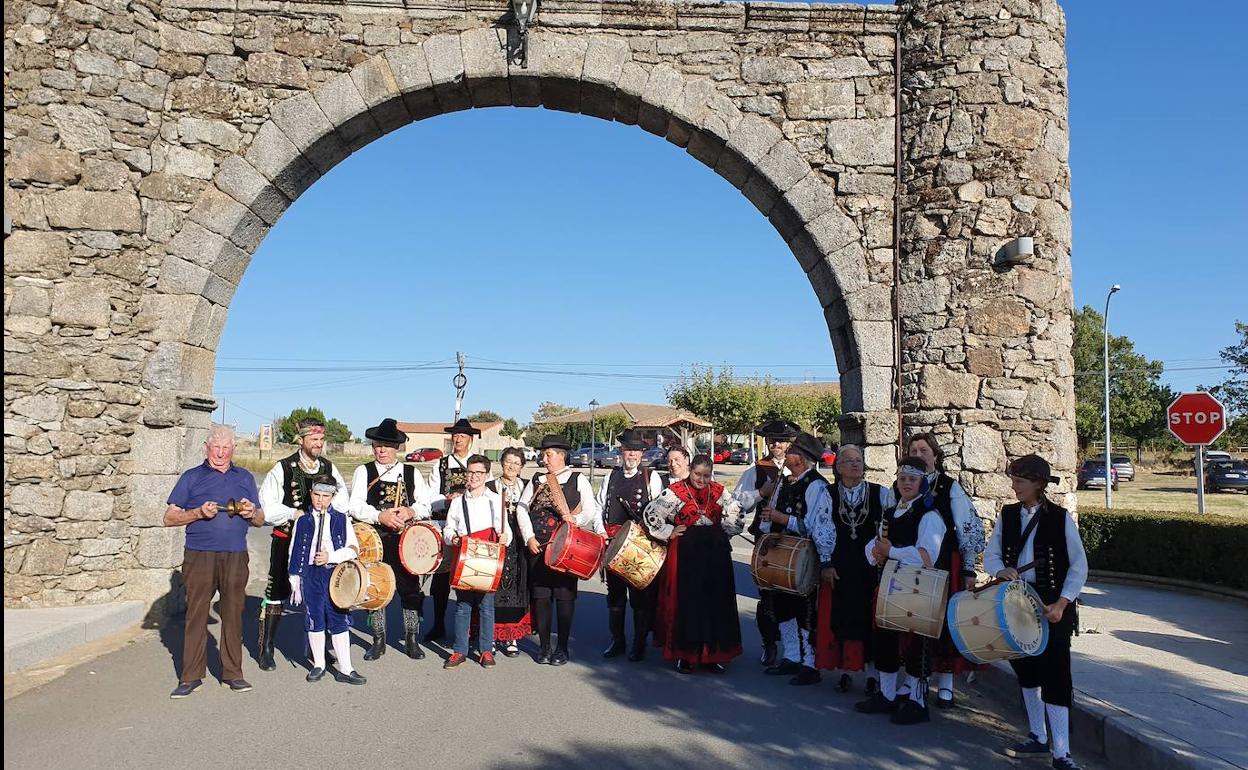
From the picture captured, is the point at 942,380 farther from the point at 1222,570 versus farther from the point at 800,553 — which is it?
the point at 1222,570

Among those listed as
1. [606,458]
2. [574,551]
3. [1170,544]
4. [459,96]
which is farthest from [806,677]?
[606,458]

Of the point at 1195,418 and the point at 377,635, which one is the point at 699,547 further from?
the point at 1195,418

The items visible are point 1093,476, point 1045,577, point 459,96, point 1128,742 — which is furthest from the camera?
point 1093,476

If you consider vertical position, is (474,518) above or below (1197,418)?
below

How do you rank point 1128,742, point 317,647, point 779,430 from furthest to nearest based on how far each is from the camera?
1. point 779,430
2. point 317,647
3. point 1128,742

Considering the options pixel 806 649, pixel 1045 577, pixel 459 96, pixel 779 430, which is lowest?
pixel 806 649

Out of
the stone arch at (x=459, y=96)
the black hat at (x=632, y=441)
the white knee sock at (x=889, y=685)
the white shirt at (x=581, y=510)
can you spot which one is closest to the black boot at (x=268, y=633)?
the white shirt at (x=581, y=510)

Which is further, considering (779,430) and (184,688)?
(779,430)

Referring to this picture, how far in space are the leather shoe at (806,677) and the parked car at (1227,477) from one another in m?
32.1

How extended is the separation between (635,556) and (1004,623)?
2641mm

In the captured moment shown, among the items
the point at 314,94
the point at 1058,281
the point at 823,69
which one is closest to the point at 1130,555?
the point at 1058,281

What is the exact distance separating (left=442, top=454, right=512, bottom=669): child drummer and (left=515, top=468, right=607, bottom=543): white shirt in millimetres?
129

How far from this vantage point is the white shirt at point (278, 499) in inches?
241

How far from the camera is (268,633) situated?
636 centimetres
